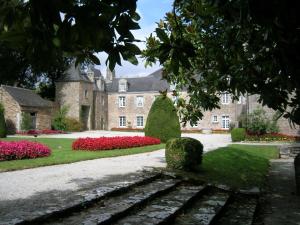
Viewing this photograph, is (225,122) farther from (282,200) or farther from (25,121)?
(282,200)

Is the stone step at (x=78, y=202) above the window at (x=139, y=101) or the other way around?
the other way around

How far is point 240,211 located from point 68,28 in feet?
19.2

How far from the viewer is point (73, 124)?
40.7 meters

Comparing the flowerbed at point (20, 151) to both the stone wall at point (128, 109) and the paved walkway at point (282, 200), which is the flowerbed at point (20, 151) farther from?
the stone wall at point (128, 109)

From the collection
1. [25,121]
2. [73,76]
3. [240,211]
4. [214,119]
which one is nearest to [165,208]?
[240,211]

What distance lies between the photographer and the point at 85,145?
55.8 ft

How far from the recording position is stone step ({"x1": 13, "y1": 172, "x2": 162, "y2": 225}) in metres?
5.19

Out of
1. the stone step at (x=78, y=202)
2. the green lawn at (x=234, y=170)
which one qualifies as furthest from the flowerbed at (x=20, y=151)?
the green lawn at (x=234, y=170)

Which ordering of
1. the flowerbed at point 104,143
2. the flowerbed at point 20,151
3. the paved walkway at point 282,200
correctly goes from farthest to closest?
the flowerbed at point 104,143 → the flowerbed at point 20,151 → the paved walkway at point 282,200

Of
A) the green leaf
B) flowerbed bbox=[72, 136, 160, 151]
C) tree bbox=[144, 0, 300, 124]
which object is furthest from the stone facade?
the green leaf

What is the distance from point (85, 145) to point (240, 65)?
12259 millimetres

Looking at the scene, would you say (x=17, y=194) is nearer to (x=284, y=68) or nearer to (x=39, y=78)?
(x=284, y=68)

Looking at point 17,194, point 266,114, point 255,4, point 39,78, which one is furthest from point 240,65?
point 39,78

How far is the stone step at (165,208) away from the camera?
589 centimetres
